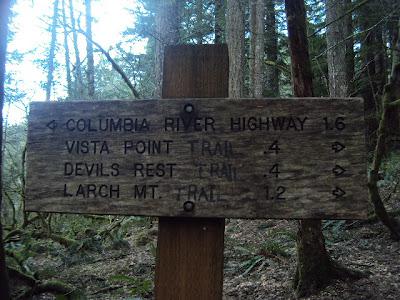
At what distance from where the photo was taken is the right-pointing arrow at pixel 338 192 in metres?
2.19

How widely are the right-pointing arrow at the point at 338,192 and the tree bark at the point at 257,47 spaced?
12303mm

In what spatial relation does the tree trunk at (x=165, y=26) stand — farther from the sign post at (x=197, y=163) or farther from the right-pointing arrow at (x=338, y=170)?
the right-pointing arrow at (x=338, y=170)

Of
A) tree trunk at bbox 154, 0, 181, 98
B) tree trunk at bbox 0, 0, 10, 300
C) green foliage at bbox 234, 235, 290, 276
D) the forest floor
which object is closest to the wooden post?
tree trunk at bbox 0, 0, 10, 300

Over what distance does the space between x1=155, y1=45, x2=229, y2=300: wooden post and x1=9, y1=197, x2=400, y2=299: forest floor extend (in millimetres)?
2851

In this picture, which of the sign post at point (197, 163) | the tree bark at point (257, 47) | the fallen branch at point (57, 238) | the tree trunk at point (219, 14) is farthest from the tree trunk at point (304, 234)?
the tree trunk at point (219, 14)

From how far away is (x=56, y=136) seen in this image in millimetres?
2455

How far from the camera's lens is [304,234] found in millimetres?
5230

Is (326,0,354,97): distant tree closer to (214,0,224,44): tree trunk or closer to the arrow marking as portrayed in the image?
(214,0,224,44): tree trunk

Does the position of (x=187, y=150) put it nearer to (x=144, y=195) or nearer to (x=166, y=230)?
(x=144, y=195)

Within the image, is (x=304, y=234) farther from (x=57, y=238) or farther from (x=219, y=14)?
(x=219, y=14)

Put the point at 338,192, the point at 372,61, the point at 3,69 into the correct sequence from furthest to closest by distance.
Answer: the point at 372,61
the point at 3,69
the point at 338,192

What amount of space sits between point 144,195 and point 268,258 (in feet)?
17.4

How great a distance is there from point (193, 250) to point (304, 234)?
10.3 ft

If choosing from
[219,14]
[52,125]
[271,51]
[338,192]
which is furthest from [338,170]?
[271,51]
